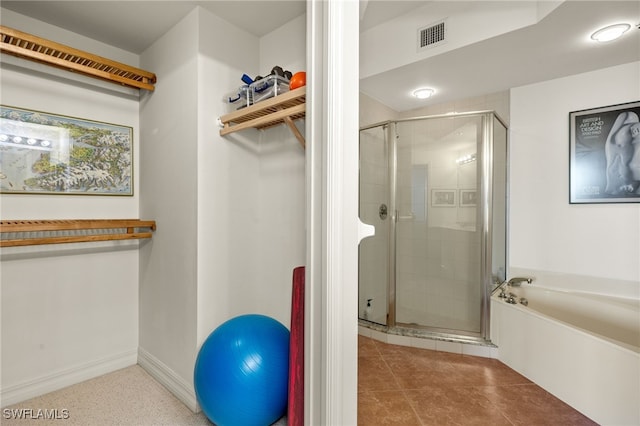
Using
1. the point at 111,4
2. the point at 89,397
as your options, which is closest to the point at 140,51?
the point at 111,4

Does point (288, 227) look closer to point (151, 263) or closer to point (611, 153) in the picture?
point (151, 263)

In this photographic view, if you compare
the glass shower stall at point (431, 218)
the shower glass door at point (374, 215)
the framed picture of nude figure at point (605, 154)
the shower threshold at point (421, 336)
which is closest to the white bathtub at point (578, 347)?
the shower threshold at point (421, 336)

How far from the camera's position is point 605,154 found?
2240 millimetres

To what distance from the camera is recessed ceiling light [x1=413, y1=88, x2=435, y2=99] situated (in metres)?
2.56

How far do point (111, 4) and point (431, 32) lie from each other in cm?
193

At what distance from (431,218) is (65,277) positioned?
2741 mm

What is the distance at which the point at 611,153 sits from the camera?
2221 mm

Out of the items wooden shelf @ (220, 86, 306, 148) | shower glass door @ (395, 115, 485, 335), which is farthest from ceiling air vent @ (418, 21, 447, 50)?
wooden shelf @ (220, 86, 306, 148)

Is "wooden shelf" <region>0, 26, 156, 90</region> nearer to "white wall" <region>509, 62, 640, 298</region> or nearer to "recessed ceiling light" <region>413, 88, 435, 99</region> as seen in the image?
"recessed ceiling light" <region>413, 88, 435, 99</region>

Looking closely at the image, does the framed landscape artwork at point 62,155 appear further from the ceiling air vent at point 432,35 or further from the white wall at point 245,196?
the ceiling air vent at point 432,35

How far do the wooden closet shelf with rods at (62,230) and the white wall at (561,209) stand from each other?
9.74 ft

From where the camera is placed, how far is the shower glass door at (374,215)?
2.61m

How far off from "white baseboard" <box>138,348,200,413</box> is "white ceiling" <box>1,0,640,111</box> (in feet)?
7.11

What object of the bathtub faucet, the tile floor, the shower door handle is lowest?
the tile floor
